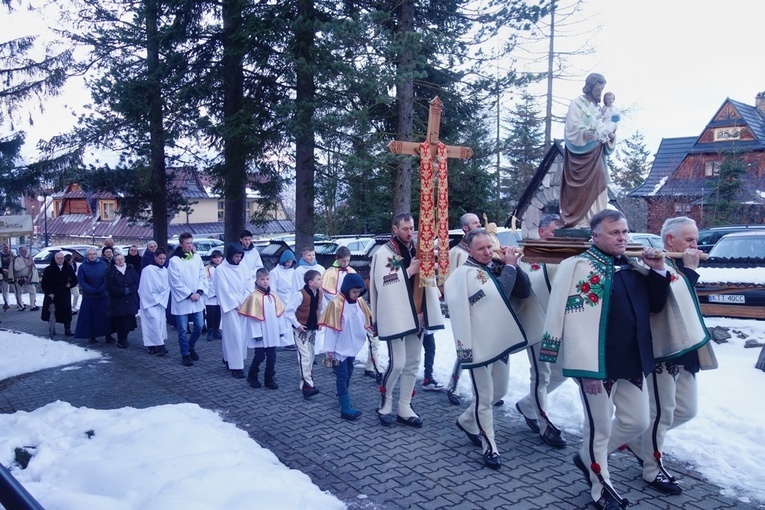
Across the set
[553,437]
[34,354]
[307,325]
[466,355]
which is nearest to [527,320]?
[466,355]

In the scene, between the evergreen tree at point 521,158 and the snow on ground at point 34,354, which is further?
the evergreen tree at point 521,158

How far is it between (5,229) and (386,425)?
2069 centimetres

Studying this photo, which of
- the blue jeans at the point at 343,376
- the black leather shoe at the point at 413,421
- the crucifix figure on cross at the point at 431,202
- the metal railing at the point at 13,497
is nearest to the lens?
the metal railing at the point at 13,497

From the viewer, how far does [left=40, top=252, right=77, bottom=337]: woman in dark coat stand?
13289 mm

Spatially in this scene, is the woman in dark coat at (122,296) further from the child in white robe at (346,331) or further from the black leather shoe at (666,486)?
the black leather shoe at (666,486)

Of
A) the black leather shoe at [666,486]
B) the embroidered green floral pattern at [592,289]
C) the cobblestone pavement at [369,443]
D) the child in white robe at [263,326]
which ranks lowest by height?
the cobblestone pavement at [369,443]

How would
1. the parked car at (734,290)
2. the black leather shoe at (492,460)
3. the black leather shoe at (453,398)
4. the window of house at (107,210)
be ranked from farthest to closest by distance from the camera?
the window of house at (107,210) < the parked car at (734,290) < the black leather shoe at (453,398) < the black leather shoe at (492,460)

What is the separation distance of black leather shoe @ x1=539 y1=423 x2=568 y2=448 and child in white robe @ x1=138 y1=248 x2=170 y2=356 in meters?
7.16

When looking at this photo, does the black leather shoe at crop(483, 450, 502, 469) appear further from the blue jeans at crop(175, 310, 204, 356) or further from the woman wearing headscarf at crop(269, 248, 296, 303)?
the blue jeans at crop(175, 310, 204, 356)

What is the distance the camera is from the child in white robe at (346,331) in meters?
6.89

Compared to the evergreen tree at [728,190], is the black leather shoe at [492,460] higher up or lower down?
lower down

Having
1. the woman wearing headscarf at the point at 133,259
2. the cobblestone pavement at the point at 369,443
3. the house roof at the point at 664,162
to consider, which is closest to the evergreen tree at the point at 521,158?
the house roof at the point at 664,162

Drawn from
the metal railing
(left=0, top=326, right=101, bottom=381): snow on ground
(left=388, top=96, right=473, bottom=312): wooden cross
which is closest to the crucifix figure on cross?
(left=388, top=96, right=473, bottom=312): wooden cross

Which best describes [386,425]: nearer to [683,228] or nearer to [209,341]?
[683,228]
